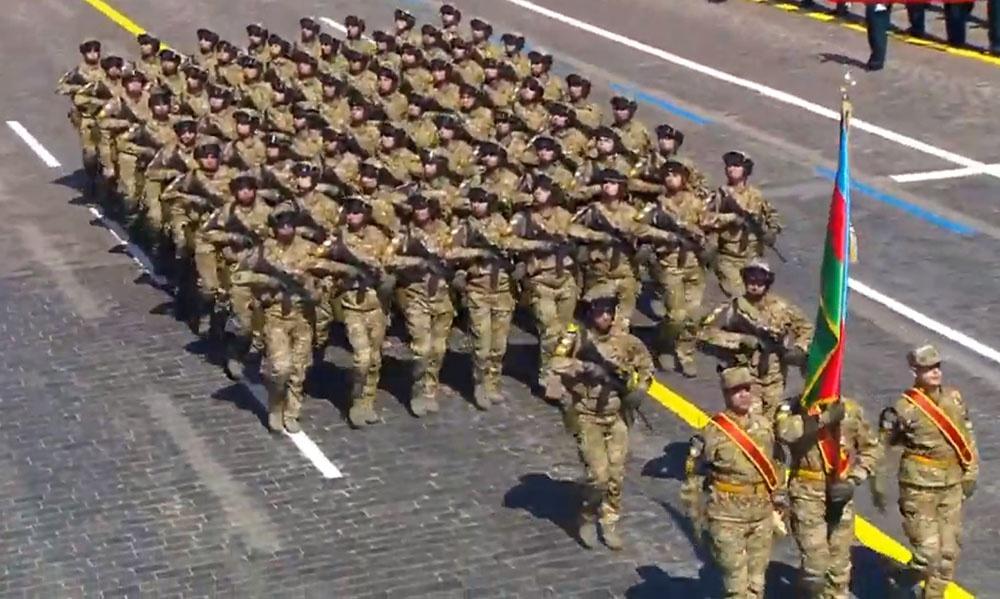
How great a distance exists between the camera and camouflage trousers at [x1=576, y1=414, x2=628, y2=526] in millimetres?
15812

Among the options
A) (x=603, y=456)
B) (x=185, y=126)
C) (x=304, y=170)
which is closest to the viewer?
(x=603, y=456)

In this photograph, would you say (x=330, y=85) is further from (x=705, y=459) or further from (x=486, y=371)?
(x=705, y=459)

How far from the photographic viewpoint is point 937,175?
27.2m

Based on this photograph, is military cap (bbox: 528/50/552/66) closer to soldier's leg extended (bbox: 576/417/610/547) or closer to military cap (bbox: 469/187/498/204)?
military cap (bbox: 469/187/498/204)

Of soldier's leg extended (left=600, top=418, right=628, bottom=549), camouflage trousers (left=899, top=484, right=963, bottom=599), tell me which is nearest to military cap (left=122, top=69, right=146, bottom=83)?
soldier's leg extended (left=600, top=418, right=628, bottom=549)

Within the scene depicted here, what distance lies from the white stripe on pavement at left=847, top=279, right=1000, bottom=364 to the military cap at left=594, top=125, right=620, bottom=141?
3.35 m

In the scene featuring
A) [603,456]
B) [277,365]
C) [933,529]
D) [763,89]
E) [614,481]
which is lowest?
[763,89]

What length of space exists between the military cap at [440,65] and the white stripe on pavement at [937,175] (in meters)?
6.47

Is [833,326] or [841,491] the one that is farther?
[841,491]

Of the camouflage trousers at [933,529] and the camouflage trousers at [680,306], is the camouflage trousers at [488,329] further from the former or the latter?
the camouflage trousers at [933,529]

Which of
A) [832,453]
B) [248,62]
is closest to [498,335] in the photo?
[832,453]

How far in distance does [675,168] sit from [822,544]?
21.2 ft

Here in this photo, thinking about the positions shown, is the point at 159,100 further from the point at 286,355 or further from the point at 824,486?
the point at 824,486

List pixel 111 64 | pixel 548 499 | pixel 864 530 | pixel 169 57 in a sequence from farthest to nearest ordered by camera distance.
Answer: pixel 169 57, pixel 111 64, pixel 548 499, pixel 864 530
